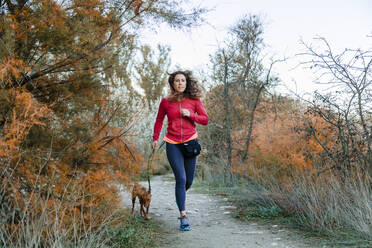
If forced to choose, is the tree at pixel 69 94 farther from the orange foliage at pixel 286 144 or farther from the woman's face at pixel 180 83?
the orange foliage at pixel 286 144

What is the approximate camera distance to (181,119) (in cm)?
431

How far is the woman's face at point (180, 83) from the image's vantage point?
Answer: 445 cm

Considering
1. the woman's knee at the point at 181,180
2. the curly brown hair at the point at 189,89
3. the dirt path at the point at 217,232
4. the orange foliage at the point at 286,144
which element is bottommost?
the dirt path at the point at 217,232

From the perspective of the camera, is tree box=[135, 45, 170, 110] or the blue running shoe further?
tree box=[135, 45, 170, 110]

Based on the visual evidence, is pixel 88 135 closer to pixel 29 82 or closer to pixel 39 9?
pixel 29 82

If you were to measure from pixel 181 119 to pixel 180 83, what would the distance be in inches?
18.8

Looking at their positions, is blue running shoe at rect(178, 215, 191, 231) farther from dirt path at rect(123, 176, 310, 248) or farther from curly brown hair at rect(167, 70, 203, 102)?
curly brown hair at rect(167, 70, 203, 102)

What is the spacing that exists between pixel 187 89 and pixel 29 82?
1.88 m

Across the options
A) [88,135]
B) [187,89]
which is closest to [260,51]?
[187,89]

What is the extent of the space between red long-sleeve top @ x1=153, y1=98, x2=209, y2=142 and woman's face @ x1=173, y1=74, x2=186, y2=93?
15 cm

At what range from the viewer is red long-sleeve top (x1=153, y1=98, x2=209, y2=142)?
4.26m

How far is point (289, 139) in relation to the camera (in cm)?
616

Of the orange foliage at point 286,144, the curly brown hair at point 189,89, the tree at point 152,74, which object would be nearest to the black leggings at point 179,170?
the curly brown hair at point 189,89

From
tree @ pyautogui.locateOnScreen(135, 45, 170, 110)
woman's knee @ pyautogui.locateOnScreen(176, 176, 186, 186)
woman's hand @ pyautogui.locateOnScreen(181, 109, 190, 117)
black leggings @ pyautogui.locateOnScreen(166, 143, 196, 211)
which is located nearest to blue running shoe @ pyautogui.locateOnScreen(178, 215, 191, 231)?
black leggings @ pyautogui.locateOnScreen(166, 143, 196, 211)
